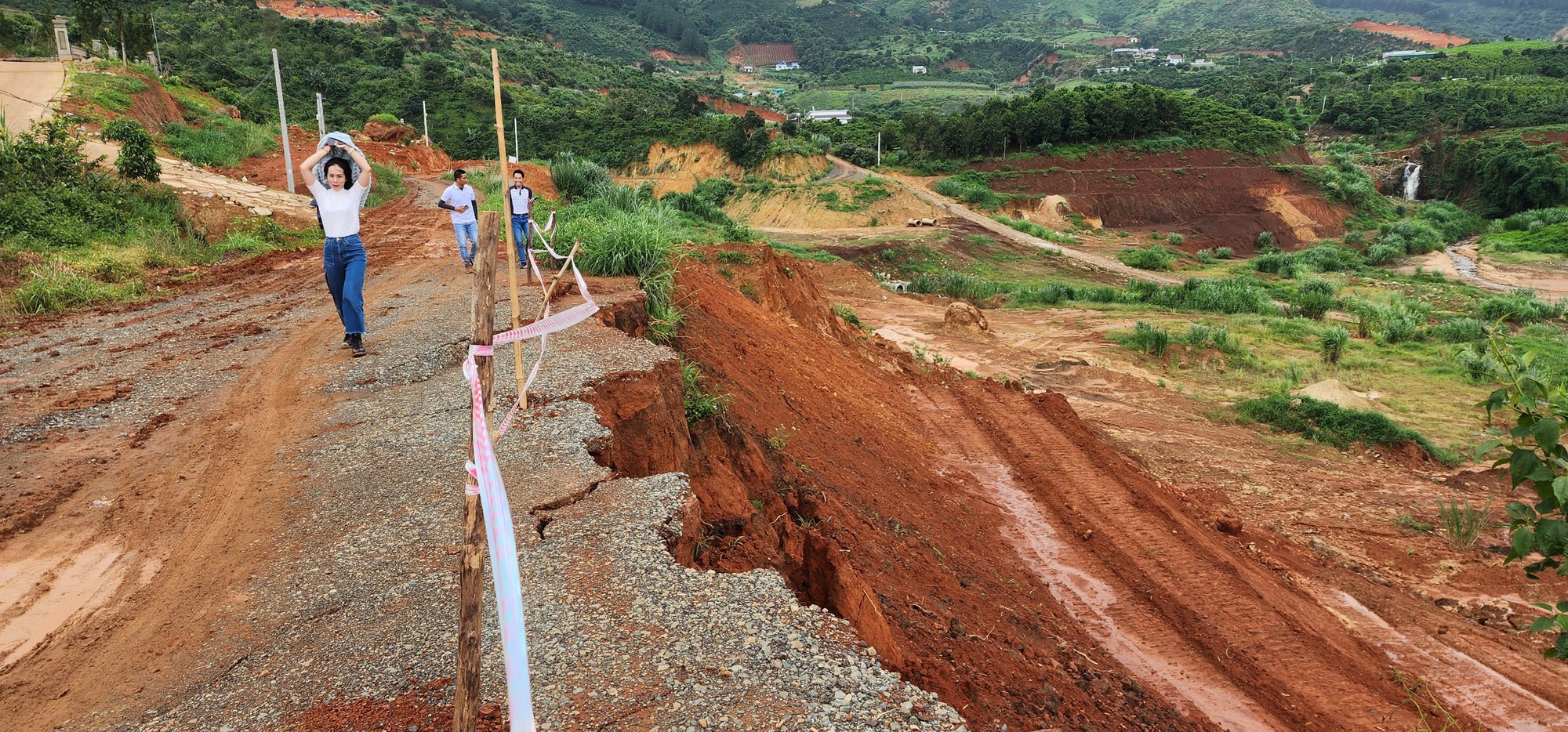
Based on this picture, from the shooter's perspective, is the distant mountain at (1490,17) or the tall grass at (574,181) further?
the distant mountain at (1490,17)

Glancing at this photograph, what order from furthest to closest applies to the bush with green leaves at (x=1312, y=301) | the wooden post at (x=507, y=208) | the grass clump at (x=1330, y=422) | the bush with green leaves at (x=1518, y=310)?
the bush with green leaves at (x=1518, y=310) < the bush with green leaves at (x=1312, y=301) < the grass clump at (x=1330, y=422) < the wooden post at (x=507, y=208)

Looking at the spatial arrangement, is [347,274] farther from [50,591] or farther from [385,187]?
[385,187]

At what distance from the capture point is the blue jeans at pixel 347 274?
288 inches

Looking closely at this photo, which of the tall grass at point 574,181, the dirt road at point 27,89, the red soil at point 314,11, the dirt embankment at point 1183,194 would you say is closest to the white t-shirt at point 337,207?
the tall grass at point 574,181

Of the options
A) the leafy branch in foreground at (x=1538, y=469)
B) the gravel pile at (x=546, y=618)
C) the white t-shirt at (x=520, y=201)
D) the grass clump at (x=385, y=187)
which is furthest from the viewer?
the grass clump at (x=385, y=187)

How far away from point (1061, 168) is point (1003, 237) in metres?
13.0

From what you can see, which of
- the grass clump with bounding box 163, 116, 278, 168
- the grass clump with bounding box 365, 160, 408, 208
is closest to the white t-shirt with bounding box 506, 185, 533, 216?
the grass clump with bounding box 365, 160, 408, 208

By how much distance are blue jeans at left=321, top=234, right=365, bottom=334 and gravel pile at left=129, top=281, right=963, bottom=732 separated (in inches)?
77.2

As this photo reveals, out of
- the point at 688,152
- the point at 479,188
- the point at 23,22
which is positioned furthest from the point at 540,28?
the point at 479,188

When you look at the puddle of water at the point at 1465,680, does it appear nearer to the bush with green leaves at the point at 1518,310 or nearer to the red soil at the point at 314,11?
the bush with green leaves at the point at 1518,310

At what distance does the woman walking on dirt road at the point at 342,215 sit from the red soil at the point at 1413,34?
164138mm

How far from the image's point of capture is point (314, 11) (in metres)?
69.8

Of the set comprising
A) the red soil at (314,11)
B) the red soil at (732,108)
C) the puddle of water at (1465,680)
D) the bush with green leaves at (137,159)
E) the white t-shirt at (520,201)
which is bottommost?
the puddle of water at (1465,680)

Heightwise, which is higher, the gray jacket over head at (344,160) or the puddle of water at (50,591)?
the gray jacket over head at (344,160)
